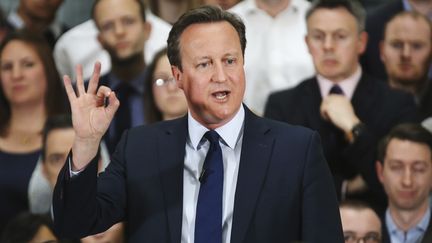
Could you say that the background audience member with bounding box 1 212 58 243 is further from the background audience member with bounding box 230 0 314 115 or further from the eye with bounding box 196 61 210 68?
the eye with bounding box 196 61 210 68

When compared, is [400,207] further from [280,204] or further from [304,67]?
[280,204]

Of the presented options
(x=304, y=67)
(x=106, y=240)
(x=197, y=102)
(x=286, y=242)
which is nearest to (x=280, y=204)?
(x=286, y=242)

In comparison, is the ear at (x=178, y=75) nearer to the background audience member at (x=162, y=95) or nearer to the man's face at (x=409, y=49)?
the background audience member at (x=162, y=95)

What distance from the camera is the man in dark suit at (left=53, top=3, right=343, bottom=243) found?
8.63 ft

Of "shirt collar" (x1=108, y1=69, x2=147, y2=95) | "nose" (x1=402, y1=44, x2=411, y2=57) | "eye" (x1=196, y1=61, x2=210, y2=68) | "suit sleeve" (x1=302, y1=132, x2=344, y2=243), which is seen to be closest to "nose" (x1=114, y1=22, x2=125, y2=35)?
"shirt collar" (x1=108, y1=69, x2=147, y2=95)

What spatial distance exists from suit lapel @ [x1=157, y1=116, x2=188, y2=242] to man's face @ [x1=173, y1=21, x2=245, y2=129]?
0.36 feet

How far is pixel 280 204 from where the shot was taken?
105 inches

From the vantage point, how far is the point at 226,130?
2.76 m

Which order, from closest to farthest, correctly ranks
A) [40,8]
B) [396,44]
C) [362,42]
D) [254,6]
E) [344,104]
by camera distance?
[344,104]
[362,42]
[396,44]
[254,6]
[40,8]

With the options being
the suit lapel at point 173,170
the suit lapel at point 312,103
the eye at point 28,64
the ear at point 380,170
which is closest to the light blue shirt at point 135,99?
the eye at point 28,64

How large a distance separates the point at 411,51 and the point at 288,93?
0.81 metres

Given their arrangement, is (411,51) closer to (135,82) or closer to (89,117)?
(135,82)

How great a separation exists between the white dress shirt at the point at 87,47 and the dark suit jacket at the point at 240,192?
2572 millimetres

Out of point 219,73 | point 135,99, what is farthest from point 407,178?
point 219,73
